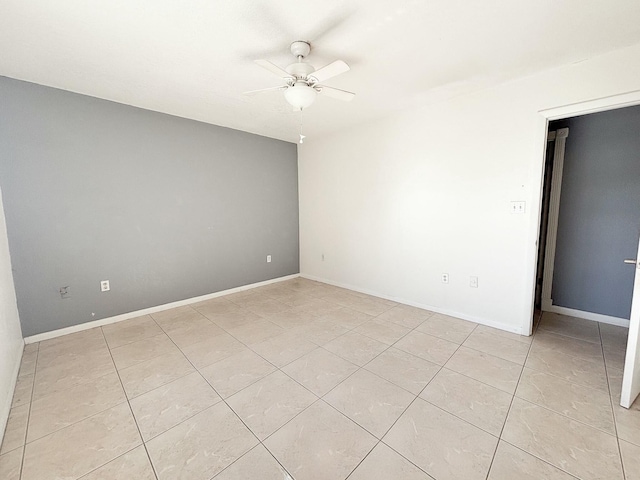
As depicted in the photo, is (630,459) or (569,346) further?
(569,346)

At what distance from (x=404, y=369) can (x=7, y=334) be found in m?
2.94

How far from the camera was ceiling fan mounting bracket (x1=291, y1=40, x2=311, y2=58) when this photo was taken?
1.83 metres

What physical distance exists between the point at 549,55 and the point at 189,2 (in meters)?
2.59

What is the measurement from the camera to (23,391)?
183 cm

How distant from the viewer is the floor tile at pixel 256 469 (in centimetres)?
124

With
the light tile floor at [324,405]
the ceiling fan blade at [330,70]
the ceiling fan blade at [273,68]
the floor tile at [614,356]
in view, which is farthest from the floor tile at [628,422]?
the ceiling fan blade at [273,68]

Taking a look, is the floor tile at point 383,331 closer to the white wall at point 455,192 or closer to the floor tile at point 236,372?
the white wall at point 455,192

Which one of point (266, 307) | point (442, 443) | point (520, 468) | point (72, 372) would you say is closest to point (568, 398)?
point (520, 468)

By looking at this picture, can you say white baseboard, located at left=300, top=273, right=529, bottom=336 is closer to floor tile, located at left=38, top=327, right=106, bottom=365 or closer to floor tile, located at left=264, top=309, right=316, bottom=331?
floor tile, located at left=264, top=309, right=316, bottom=331

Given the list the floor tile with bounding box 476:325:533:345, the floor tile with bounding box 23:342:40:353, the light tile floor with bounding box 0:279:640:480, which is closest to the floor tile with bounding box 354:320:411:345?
the light tile floor with bounding box 0:279:640:480

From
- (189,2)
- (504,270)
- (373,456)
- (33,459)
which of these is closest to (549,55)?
(504,270)

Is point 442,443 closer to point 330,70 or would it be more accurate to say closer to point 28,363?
point 330,70

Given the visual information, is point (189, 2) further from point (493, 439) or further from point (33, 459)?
point (493, 439)

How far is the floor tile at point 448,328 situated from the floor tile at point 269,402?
150cm
